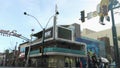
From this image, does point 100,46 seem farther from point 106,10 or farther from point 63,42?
point 106,10

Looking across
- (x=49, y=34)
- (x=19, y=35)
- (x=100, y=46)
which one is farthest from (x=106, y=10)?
(x=100, y=46)

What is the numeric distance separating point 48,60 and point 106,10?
25999 millimetres

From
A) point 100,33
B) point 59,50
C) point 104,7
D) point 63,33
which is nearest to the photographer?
point 104,7

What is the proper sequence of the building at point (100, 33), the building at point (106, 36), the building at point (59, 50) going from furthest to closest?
the building at point (100, 33) → the building at point (106, 36) → the building at point (59, 50)

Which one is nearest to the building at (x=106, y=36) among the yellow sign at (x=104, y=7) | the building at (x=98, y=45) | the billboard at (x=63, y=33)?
the building at (x=98, y=45)

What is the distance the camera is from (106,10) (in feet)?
43.7

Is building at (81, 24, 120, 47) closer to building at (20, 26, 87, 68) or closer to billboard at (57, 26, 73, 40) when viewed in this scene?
building at (20, 26, 87, 68)

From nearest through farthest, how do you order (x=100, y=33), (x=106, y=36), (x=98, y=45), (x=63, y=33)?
(x=63, y=33)
(x=98, y=45)
(x=106, y=36)
(x=100, y=33)

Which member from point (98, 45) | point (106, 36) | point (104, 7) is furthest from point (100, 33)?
point (104, 7)

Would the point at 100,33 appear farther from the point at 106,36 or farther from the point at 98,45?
the point at 98,45

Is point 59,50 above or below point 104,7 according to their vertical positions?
below

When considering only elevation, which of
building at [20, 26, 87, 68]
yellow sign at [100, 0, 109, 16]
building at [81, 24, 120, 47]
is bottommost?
building at [20, 26, 87, 68]

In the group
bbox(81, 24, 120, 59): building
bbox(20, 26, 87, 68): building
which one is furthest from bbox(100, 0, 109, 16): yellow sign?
bbox(81, 24, 120, 59): building

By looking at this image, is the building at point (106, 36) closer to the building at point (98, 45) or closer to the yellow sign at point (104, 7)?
the building at point (98, 45)
